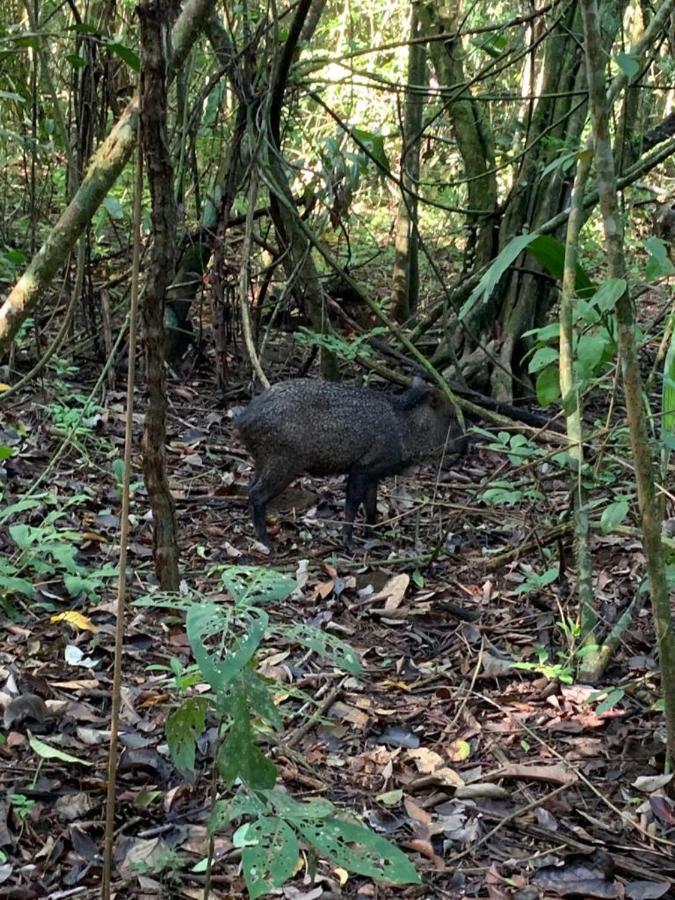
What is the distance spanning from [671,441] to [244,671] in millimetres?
1467

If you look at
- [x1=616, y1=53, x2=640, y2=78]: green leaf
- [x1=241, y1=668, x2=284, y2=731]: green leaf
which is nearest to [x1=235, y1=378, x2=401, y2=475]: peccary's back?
[x1=616, y1=53, x2=640, y2=78]: green leaf

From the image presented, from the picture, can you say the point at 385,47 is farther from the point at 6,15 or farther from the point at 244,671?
the point at 244,671

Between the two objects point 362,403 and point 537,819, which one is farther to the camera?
point 362,403

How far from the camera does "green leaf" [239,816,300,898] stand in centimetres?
188

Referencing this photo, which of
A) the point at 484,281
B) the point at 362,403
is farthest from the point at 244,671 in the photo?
the point at 362,403

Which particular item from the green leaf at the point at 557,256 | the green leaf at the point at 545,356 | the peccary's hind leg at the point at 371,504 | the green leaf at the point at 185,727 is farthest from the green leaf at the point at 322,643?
the peccary's hind leg at the point at 371,504

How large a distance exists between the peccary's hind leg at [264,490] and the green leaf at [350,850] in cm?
388

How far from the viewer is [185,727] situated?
7.66 feet

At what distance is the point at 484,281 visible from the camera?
2.79m

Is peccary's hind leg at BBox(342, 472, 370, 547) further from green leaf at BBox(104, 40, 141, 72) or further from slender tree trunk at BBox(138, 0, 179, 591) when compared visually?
green leaf at BBox(104, 40, 141, 72)

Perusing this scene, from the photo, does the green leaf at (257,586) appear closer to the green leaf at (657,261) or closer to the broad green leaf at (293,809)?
the broad green leaf at (293,809)

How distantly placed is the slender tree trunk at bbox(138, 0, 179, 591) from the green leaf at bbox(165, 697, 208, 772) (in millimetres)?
1553

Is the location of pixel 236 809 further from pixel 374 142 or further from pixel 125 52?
pixel 374 142

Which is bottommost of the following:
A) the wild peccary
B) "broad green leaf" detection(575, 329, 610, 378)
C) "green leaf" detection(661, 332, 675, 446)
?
the wild peccary
